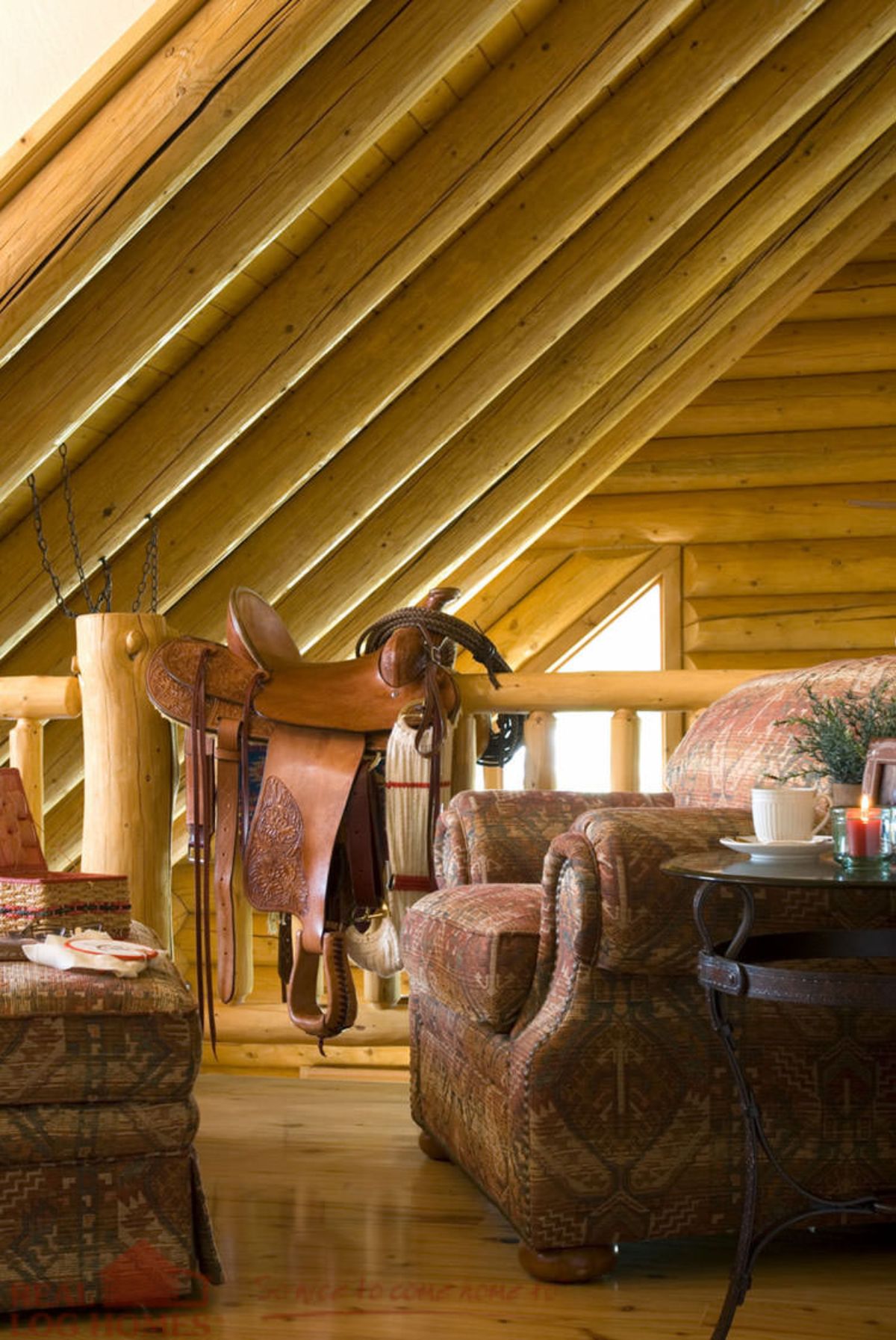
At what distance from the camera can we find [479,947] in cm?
197

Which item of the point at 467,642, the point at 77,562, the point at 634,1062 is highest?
the point at 77,562

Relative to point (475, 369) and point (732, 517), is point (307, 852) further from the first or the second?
point (732, 517)

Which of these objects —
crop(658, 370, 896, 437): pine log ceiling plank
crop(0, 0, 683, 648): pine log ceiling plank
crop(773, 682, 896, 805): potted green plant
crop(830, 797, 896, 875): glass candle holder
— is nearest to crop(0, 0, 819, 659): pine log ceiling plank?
crop(0, 0, 683, 648): pine log ceiling plank

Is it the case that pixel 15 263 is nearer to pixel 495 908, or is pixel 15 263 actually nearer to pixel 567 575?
pixel 495 908

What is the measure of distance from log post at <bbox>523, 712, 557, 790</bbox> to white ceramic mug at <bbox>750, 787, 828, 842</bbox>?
1.33m

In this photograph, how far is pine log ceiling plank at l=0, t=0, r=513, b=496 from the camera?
2783 millimetres

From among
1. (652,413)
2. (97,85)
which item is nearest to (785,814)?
(97,85)

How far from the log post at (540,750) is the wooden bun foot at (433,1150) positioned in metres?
0.80

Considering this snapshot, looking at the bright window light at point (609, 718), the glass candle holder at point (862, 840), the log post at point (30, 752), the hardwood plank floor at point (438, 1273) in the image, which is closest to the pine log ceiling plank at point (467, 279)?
the log post at point (30, 752)

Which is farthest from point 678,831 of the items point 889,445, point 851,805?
point 889,445

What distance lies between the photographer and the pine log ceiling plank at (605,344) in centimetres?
468

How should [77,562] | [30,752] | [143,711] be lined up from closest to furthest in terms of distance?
[143,711] < [30,752] < [77,562]

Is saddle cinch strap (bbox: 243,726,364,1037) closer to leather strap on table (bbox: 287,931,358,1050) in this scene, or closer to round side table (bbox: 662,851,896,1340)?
leather strap on table (bbox: 287,931,358,1050)

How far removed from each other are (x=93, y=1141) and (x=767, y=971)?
2.49ft
